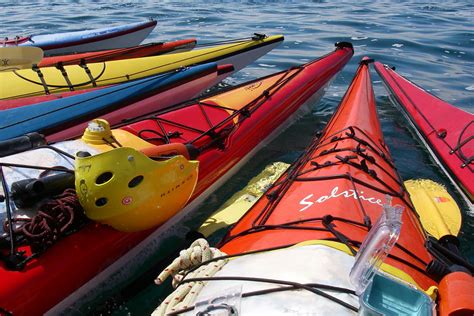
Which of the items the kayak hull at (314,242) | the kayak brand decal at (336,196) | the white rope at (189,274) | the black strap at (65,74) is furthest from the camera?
the black strap at (65,74)

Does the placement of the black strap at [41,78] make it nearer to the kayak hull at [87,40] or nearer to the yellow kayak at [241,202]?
the yellow kayak at [241,202]

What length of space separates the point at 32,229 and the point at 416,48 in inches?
305

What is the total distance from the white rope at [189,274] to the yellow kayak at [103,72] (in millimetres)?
2791

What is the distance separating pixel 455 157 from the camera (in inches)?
147

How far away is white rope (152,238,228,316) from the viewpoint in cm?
150

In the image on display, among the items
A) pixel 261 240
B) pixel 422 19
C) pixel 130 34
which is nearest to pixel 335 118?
pixel 261 240

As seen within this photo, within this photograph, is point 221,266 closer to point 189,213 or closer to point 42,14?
point 189,213

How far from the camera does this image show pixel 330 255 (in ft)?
5.17

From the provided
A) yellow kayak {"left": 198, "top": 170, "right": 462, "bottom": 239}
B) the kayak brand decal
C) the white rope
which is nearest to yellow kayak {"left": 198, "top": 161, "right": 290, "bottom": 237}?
yellow kayak {"left": 198, "top": 170, "right": 462, "bottom": 239}

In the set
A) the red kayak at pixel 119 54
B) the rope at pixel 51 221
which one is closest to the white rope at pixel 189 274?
the rope at pixel 51 221

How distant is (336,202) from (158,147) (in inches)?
42.6

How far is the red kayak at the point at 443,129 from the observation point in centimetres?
356

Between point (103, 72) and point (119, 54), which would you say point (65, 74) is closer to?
point (103, 72)

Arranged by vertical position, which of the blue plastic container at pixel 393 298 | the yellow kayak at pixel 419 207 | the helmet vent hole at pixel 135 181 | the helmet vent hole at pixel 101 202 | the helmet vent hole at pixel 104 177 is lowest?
the yellow kayak at pixel 419 207
